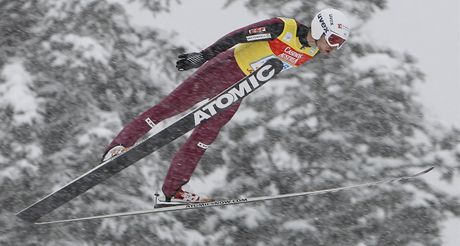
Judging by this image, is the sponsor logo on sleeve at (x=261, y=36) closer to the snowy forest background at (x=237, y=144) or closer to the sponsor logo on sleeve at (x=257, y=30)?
the sponsor logo on sleeve at (x=257, y=30)

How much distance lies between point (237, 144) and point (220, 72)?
1894 mm

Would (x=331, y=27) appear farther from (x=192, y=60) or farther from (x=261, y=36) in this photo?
(x=192, y=60)

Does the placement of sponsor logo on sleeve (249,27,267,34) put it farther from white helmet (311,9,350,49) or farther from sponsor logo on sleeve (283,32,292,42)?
white helmet (311,9,350,49)

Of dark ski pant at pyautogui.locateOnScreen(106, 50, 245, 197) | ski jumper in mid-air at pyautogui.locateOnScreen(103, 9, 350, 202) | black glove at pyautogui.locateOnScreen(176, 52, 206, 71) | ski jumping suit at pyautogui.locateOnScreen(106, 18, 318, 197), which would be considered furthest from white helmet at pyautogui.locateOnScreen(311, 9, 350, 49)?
black glove at pyautogui.locateOnScreen(176, 52, 206, 71)

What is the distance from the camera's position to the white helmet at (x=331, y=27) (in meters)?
6.34

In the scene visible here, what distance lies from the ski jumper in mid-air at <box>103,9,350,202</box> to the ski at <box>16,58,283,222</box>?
0.15 meters

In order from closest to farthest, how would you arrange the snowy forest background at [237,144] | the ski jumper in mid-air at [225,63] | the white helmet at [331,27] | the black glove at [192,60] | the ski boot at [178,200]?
the white helmet at [331,27], the ski jumper in mid-air at [225,63], the black glove at [192,60], the ski boot at [178,200], the snowy forest background at [237,144]

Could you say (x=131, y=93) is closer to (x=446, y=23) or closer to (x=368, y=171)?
(x=368, y=171)

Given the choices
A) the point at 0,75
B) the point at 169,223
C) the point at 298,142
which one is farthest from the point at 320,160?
the point at 0,75

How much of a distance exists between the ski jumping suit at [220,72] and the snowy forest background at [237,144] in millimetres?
1366

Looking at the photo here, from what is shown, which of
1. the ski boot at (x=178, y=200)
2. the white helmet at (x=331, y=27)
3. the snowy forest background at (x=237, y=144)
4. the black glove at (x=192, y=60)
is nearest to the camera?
the white helmet at (x=331, y=27)

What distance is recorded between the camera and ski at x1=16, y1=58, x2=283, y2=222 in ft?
21.4

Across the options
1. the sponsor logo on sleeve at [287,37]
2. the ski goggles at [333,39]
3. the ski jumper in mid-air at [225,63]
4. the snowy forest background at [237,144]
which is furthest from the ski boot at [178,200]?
the ski goggles at [333,39]

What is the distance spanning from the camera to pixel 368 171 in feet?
27.9
